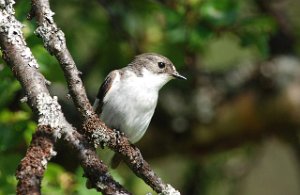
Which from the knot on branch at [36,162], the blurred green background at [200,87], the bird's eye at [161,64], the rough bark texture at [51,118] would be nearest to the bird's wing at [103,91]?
the bird's eye at [161,64]

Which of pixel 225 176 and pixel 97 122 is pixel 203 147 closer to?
pixel 225 176

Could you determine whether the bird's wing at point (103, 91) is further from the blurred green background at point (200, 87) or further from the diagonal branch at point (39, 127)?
the diagonal branch at point (39, 127)

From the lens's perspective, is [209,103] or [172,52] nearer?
[172,52]

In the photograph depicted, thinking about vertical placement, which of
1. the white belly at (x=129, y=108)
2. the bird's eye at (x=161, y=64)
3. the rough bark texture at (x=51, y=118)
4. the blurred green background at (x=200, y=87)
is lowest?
the rough bark texture at (x=51, y=118)

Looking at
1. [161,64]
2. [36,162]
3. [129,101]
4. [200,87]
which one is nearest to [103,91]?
[129,101]

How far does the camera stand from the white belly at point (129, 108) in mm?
3758

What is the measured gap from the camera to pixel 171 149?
18.0 feet

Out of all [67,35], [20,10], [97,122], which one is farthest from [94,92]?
[97,122]

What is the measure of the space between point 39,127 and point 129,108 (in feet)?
6.11

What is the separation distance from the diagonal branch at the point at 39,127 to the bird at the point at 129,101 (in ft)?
5.08

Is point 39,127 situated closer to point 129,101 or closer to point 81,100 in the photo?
point 81,100

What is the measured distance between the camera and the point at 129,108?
380cm

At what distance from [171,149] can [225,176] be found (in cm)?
69

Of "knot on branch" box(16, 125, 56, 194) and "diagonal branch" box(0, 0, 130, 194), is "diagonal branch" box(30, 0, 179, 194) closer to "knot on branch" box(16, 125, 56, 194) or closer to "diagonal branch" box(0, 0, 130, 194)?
"diagonal branch" box(0, 0, 130, 194)
